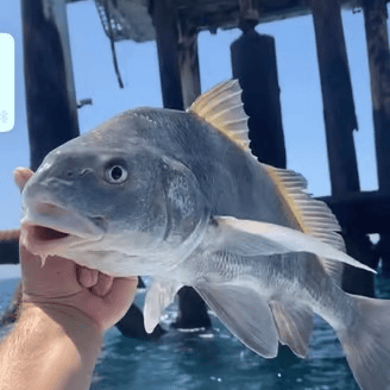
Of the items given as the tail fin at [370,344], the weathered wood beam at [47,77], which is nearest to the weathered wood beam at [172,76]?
the weathered wood beam at [47,77]

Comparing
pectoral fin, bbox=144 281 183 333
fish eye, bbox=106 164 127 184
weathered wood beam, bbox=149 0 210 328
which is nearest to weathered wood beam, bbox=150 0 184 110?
weathered wood beam, bbox=149 0 210 328

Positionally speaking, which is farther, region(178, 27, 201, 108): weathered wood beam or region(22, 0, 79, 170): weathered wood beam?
region(178, 27, 201, 108): weathered wood beam

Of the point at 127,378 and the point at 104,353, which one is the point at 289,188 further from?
the point at 104,353

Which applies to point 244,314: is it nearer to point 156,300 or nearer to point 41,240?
point 156,300

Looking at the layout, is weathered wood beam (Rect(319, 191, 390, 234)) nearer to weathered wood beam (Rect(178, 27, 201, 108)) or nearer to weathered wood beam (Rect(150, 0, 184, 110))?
weathered wood beam (Rect(150, 0, 184, 110))

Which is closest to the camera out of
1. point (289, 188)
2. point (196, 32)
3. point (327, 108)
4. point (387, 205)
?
point (289, 188)

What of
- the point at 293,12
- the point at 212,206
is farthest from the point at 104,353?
the point at 293,12
